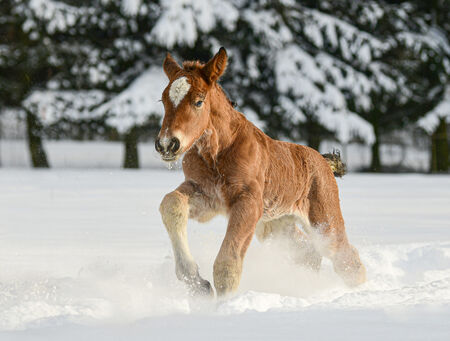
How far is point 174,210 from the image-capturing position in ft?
15.2

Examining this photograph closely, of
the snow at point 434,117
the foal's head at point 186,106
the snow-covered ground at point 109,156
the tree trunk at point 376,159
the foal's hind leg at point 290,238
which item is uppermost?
the foal's head at point 186,106

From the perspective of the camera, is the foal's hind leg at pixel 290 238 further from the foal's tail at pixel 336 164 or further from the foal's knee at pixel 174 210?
the foal's knee at pixel 174 210

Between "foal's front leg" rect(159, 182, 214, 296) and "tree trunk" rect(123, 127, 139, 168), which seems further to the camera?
"tree trunk" rect(123, 127, 139, 168)

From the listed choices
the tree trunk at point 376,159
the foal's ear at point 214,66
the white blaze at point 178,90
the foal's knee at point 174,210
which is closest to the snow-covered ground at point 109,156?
the tree trunk at point 376,159

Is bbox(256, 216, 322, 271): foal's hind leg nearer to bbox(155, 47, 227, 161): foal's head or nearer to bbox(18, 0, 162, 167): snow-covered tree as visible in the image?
bbox(155, 47, 227, 161): foal's head

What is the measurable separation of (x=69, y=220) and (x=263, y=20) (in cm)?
1103

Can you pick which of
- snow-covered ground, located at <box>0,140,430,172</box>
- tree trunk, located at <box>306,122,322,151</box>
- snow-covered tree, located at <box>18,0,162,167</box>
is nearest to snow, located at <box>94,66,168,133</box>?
snow-covered tree, located at <box>18,0,162,167</box>

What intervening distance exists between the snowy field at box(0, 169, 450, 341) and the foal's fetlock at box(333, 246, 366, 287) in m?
0.12

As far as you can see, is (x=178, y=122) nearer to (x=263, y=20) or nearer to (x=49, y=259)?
(x=49, y=259)

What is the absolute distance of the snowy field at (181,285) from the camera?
11.8ft

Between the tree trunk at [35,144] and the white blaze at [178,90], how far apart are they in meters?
16.3

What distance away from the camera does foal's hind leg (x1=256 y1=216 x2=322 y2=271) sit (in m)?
6.18

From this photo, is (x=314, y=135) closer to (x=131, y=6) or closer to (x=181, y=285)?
(x=131, y=6)

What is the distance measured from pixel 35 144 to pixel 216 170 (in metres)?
17.0
